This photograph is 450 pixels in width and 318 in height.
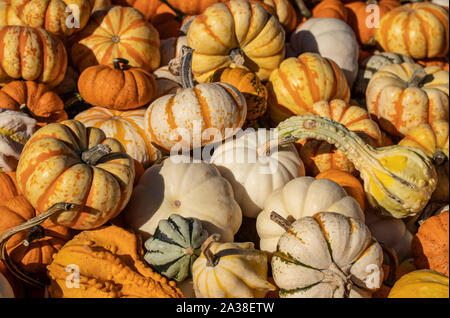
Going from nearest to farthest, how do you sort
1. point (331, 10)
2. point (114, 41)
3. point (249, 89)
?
point (249, 89) → point (114, 41) → point (331, 10)

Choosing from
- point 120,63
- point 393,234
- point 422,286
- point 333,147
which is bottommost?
point 393,234

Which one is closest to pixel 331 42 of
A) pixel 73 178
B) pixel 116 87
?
pixel 116 87

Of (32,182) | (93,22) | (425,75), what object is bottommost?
(425,75)

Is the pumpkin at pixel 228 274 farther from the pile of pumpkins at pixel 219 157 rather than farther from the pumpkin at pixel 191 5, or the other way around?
the pumpkin at pixel 191 5

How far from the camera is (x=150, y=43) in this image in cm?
398

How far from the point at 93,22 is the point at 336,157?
248 cm

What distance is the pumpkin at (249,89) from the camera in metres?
3.46

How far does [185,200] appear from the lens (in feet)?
8.96

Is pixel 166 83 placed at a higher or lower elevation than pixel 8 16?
lower

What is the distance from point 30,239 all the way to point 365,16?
426 centimetres

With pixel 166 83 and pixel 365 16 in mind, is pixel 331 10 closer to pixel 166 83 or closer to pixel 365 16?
pixel 365 16
